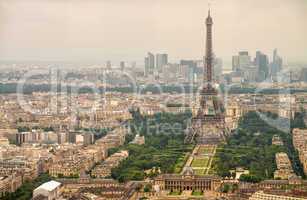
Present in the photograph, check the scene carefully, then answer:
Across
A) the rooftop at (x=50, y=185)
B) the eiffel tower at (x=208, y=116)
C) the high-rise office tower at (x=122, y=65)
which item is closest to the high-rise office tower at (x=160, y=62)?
the high-rise office tower at (x=122, y=65)

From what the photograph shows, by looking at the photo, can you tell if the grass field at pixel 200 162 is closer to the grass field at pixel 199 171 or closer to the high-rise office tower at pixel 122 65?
the grass field at pixel 199 171

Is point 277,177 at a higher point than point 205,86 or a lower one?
lower

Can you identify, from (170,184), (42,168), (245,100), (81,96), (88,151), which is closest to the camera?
(170,184)

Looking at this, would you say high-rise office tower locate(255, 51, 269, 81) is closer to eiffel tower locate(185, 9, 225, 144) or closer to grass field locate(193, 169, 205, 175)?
eiffel tower locate(185, 9, 225, 144)

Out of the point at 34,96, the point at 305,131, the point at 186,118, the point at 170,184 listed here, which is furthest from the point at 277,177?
the point at 34,96

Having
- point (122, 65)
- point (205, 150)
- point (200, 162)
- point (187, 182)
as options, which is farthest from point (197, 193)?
point (122, 65)

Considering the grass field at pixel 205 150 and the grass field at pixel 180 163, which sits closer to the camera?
the grass field at pixel 180 163

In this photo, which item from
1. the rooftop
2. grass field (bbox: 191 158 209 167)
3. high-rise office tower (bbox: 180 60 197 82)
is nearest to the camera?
the rooftop

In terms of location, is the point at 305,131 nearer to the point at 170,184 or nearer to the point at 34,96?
the point at 170,184

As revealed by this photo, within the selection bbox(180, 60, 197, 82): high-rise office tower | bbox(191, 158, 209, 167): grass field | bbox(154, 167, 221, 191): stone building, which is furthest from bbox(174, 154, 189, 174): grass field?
bbox(180, 60, 197, 82): high-rise office tower
